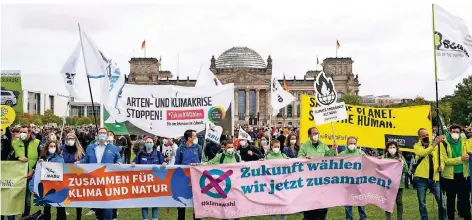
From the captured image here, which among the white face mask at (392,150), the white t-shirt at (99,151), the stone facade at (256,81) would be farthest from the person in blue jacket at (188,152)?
the stone facade at (256,81)

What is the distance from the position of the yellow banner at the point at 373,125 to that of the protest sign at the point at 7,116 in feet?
19.7

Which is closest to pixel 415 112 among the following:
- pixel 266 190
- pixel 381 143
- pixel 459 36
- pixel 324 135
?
pixel 381 143

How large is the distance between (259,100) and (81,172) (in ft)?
325

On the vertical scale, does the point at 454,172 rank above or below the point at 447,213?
above

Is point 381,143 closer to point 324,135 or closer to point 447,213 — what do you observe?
point 324,135

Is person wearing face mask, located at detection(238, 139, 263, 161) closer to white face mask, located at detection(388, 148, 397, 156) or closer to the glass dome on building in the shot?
white face mask, located at detection(388, 148, 397, 156)

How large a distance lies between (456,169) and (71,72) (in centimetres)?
816

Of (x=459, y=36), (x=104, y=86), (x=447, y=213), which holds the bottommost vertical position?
(x=447, y=213)

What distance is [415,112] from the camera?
12484 mm

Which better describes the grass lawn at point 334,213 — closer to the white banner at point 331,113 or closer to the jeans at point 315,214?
the jeans at point 315,214

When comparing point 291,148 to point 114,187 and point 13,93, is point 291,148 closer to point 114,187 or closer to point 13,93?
point 114,187

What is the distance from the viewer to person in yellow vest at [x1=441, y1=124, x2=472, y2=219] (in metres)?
9.17

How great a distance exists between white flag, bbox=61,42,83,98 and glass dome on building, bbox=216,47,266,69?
105004mm

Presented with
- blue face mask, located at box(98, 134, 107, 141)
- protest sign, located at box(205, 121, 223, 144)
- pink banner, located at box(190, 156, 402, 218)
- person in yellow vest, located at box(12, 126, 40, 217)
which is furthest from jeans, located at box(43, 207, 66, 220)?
protest sign, located at box(205, 121, 223, 144)
